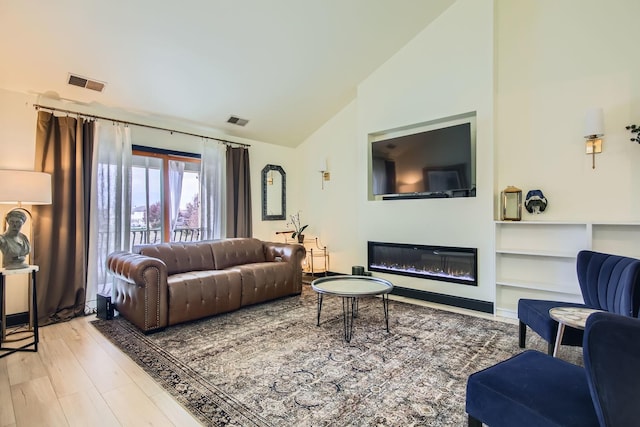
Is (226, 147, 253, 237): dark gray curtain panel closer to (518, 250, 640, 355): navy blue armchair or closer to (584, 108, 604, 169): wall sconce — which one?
(518, 250, 640, 355): navy blue armchair

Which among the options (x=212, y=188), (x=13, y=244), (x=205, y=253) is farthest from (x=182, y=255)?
(x=13, y=244)

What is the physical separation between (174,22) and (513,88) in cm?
368

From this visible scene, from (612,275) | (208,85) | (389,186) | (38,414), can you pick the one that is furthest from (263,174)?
(612,275)

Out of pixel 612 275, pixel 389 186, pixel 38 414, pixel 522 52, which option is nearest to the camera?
pixel 38 414

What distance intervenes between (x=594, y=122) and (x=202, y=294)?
423 cm

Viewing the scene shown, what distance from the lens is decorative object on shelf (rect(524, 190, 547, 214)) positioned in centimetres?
349

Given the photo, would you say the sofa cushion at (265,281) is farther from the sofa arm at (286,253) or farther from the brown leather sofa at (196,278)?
the sofa arm at (286,253)

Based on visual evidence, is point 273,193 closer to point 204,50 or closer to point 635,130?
point 204,50

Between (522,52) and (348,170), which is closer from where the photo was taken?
(522,52)

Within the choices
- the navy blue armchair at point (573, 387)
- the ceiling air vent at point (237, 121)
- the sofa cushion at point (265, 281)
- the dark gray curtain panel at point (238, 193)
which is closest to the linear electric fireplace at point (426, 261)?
the sofa cushion at point (265, 281)

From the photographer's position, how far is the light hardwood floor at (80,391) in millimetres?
1863

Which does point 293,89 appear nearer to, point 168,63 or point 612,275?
point 168,63

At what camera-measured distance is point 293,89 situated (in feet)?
15.4

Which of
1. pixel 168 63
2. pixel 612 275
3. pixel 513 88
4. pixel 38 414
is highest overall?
pixel 168 63
